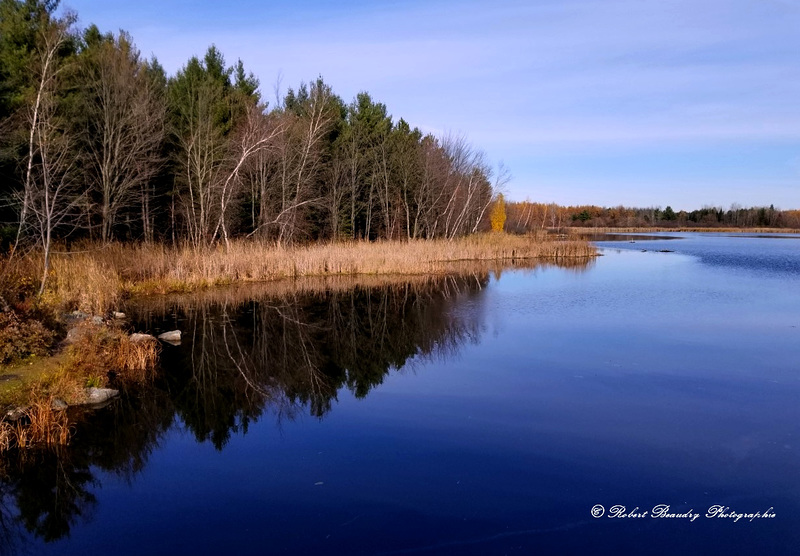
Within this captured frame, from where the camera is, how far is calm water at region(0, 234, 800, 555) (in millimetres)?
4688

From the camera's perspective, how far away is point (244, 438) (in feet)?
22.4

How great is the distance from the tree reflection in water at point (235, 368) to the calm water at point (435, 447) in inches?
1.5

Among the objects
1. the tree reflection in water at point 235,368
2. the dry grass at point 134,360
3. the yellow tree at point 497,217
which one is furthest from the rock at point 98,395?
the yellow tree at point 497,217

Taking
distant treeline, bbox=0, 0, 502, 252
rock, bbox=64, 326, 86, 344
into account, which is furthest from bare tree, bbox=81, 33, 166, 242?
rock, bbox=64, 326, 86, 344

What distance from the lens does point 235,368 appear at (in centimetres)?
981

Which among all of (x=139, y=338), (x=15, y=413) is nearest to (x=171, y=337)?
(x=139, y=338)

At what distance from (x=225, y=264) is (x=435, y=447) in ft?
47.2

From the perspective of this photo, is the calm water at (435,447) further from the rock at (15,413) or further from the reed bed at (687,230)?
the reed bed at (687,230)

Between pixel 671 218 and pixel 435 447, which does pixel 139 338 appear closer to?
pixel 435 447

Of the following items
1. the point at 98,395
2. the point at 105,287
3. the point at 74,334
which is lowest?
the point at 98,395

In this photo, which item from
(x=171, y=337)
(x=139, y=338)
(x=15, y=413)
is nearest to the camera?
(x=15, y=413)

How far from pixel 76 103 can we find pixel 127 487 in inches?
634

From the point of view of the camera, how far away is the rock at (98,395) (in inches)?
304

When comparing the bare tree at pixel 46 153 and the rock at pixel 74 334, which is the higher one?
the bare tree at pixel 46 153
